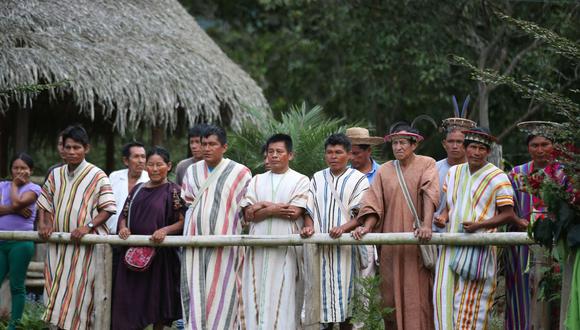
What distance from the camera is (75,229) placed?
804 cm

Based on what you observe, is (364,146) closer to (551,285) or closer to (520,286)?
(520,286)

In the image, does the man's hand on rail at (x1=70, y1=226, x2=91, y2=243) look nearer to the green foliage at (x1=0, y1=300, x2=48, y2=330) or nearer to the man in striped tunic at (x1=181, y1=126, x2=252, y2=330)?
the man in striped tunic at (x1=181, y1=126, x2=252, y2=330)

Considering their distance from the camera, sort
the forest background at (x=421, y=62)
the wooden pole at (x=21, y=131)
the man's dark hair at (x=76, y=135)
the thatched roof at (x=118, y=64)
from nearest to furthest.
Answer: the man's dark hair at (x=76, y=135) < the thatched roof at (x=118, y=64) < the wooden pole at (x=21, y=131) < the forest background at (x=421, y=62)

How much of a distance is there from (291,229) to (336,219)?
0.34 metres

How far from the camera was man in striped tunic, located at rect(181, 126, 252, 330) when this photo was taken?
25.1 ft

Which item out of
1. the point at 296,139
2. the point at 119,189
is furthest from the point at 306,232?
the point at 296,139

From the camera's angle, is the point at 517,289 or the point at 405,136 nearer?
the point at 517,289

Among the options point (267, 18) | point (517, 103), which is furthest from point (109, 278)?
point (267, 18)

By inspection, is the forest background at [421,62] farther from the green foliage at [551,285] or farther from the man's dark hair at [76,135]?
the green foliage at [551,285]

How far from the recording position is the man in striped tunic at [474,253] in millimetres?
6930

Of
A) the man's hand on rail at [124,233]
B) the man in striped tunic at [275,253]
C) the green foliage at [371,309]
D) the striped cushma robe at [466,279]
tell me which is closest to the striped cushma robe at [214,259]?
the man in striped tunic at [275,253]

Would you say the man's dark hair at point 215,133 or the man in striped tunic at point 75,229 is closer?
the man's dark hair at point 215,133

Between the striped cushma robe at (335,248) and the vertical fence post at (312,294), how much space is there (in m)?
0.06

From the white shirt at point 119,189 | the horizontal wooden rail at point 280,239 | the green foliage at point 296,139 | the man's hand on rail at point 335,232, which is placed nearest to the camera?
the horizontal wooden rail at point 280,239
